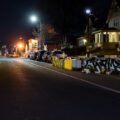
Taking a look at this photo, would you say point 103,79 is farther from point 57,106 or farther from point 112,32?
point 112,32

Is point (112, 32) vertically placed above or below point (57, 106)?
above

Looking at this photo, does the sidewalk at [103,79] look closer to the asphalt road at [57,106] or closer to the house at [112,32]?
the asphalt road at [57,106]

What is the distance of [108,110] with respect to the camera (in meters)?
7.71

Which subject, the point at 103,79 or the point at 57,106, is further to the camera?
the point at 103,79

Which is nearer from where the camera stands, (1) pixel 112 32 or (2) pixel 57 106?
(2) pixel 57 106

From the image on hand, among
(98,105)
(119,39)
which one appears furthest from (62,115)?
(119,39)

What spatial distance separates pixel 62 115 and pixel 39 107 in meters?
1.16

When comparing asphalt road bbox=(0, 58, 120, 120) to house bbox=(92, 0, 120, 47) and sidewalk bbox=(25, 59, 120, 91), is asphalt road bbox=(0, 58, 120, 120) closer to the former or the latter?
sidewalk bbox=(25, 59, 120, 91)

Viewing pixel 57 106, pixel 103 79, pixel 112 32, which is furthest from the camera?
pixel 112 32

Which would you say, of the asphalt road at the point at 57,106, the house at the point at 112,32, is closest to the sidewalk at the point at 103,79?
the asphalt road at the point at 57,106

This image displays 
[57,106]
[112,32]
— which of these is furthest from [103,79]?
[112,32]

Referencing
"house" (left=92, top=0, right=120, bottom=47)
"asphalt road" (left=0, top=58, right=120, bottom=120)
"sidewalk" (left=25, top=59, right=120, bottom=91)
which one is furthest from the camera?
"house" (left=92, top=0, right=120, bottom=47)

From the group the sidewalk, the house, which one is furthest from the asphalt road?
the house

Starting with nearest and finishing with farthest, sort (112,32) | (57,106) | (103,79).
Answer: (57,106) < (103,79) < (112,32)
